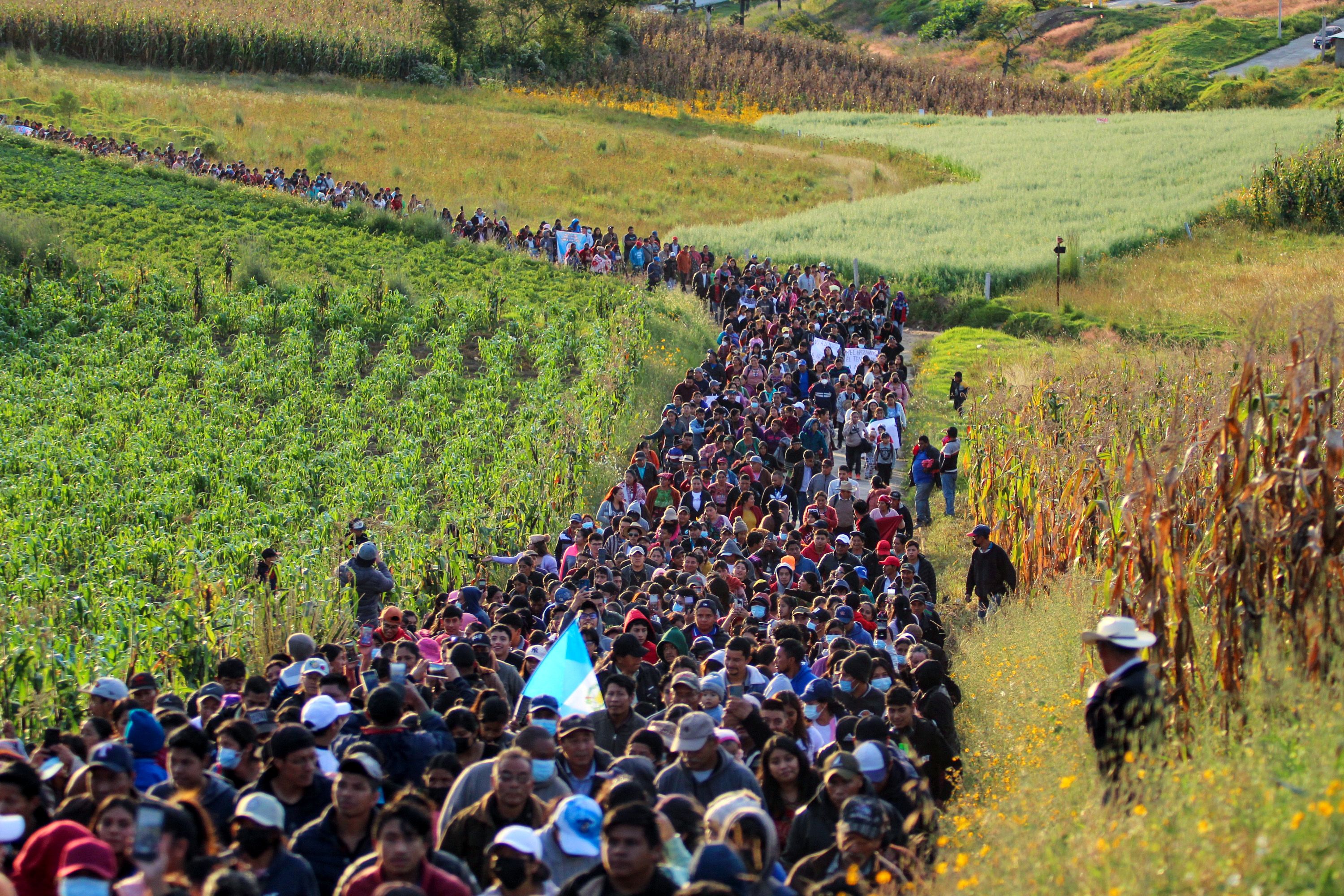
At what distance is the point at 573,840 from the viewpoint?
628cm

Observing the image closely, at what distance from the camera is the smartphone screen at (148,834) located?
19.2 feet

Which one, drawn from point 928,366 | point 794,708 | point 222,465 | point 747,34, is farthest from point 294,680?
point 747,34

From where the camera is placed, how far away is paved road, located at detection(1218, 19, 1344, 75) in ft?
294

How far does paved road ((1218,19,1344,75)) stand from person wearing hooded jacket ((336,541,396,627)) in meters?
85.5

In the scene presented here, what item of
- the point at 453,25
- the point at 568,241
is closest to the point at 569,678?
the point at 568,241

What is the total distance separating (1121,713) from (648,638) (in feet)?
14.2

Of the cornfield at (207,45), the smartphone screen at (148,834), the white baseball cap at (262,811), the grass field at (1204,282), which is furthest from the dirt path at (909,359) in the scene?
the cornfield at (207,45)

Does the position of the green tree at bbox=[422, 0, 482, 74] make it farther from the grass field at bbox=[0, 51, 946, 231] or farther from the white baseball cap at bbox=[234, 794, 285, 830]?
the white baseball cap at bbox=[234, 794, 285, 830]

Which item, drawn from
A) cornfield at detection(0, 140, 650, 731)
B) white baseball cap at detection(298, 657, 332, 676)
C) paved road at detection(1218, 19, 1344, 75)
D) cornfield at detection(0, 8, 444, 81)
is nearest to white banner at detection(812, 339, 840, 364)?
cornfield at detection(0, 140, 650, 731)

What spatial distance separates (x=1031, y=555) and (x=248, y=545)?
8.56 metres

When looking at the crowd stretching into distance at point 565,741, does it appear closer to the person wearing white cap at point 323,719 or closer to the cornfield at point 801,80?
the person wearing white cap at point 323,719

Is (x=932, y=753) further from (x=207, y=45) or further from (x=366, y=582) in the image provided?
(x=207, y=45)

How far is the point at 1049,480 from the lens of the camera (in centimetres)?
1638

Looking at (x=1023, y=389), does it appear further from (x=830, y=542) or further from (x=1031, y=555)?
(x=830, y=542)
